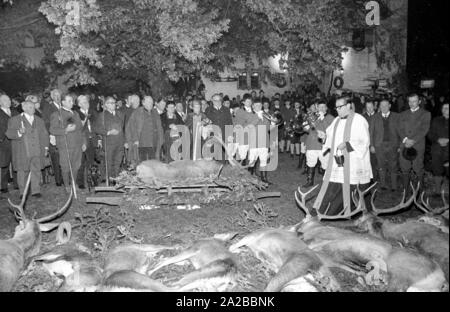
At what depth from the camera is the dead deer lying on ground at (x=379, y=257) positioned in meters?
4.27

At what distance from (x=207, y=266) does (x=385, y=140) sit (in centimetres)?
601

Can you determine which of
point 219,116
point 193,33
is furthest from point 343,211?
point 193,33

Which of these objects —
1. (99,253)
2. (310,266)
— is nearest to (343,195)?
(310,266)

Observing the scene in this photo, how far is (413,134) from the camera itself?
25.7 ft

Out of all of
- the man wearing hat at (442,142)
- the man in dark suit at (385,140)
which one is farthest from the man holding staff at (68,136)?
the man wearing hat at (442,142)

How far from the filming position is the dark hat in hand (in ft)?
26.5

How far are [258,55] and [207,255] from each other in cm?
928

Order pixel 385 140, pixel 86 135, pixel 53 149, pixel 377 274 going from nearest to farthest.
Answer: pixel 377 274, pixel 385 140, pixel 86 135, pixel 53 149

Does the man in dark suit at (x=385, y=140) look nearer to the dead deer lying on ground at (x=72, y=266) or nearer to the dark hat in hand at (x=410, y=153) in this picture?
the dark hat in hand at (x=410, y=153)

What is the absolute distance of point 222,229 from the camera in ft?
22.8

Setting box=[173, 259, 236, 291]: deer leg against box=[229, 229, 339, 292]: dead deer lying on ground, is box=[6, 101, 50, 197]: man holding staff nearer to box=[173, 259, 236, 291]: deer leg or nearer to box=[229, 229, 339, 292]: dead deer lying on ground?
box=[229, 229, 339, 292]: dead deer lying on ground

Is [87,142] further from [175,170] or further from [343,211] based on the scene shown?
[343,211]

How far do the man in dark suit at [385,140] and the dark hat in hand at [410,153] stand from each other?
47 cm
